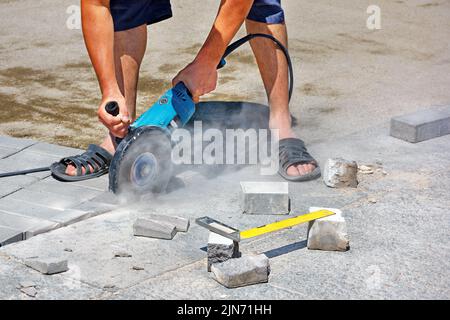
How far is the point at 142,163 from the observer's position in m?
3.81

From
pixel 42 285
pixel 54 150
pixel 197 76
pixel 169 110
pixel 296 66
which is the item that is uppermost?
pixel 197 76

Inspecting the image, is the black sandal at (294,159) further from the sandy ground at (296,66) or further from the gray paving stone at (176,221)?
the gray paving stone at (176,221)

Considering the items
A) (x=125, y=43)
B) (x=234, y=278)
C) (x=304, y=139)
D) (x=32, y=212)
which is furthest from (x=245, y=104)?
(x=234, y=278)

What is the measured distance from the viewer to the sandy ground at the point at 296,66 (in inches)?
200

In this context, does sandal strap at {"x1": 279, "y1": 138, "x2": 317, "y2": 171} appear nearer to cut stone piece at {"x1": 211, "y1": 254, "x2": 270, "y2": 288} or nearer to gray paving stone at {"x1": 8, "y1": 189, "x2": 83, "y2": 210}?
gray paving stone at {"x1": 8, "y1": 189, "x2": 83, "y2": 210}

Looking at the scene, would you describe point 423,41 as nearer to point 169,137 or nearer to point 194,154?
point 194,154

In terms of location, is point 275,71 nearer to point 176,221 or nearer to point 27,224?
point 176,221

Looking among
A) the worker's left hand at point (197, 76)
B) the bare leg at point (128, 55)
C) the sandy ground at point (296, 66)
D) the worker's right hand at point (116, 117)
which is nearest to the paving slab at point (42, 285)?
the worker's right hand at point (116, 117)

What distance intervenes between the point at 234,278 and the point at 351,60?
3416mm

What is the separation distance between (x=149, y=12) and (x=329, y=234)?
163cm

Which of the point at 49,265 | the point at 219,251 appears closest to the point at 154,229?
the point at 219,251

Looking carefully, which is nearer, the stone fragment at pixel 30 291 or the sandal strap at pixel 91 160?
the stone fragment at pixel 30 291

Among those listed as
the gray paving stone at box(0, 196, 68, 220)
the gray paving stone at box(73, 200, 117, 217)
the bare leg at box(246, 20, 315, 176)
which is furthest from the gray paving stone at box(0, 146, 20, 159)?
the bare leg at box(246, 20, 315, 176)

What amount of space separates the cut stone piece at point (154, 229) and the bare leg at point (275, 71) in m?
1.15
